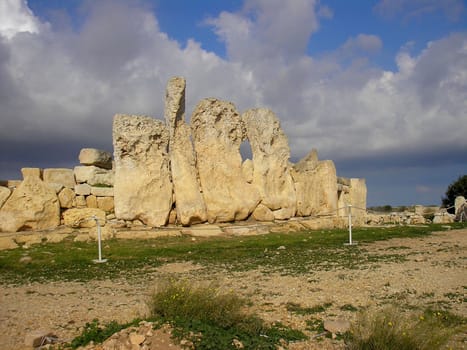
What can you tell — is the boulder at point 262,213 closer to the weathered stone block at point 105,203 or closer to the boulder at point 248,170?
the boulder at point 248,170

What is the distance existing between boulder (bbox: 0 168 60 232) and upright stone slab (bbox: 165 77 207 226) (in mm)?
4641

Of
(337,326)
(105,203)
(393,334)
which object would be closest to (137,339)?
(337,326)

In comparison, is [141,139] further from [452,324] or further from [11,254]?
[452,324]

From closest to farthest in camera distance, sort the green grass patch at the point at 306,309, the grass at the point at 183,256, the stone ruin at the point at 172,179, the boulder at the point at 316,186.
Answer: the green grass patch at the point at 306,309, the grass at the point at 183,256, the stone ruin at the point at 172,179, the boulder at the point at 316,186

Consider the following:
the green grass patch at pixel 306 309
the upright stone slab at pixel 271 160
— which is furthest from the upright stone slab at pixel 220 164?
the green grass patch at pixel 306 309

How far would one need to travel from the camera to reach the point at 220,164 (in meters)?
19.2

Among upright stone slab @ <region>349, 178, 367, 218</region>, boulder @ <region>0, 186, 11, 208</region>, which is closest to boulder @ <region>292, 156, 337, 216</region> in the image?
upright stone slab @ <region>349, 178, 367, 218</region>

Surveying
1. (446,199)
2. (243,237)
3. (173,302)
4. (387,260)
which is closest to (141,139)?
(243,237)

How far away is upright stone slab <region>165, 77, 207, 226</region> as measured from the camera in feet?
57.8

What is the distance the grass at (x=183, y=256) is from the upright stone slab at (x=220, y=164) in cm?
283

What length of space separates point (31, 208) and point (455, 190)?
3533 cm

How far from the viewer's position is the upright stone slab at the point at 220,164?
18.6 m

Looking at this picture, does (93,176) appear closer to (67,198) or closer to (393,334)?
(67,198)

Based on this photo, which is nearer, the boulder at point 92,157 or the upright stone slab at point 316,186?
the boulder at point 92,157
